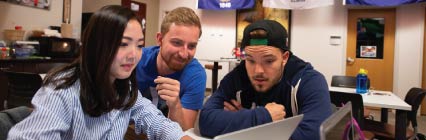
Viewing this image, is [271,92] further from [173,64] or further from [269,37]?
[173,64]

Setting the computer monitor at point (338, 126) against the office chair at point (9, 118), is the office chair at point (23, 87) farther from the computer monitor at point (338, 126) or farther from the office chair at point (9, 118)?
the computer monitor at point (338, 126)

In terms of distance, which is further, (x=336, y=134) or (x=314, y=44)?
(x=314, y=44)

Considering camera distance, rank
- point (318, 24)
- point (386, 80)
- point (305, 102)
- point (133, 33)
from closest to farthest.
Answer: point (133, 33) < point (305, 102) < point (386, 80) < point (318, 24)

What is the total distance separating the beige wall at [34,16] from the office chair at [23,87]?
2.23m

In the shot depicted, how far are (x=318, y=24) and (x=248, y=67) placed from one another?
17.7 ft

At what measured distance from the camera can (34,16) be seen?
5059mm

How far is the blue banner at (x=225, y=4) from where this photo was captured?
669 cm

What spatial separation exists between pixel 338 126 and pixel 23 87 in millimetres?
2757

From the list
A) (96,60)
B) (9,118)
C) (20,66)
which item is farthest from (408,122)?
(20,66)

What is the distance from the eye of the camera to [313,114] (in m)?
1.23

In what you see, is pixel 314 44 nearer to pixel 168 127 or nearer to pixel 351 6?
pixel 351 6

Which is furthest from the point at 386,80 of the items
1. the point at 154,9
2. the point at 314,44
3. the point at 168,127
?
the point at 168,127

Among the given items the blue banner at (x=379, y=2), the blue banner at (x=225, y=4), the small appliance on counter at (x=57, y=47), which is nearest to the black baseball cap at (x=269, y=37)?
the small appliance on counter at (x=57, y=47)

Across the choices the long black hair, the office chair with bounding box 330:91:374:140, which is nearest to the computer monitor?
the long black hair
